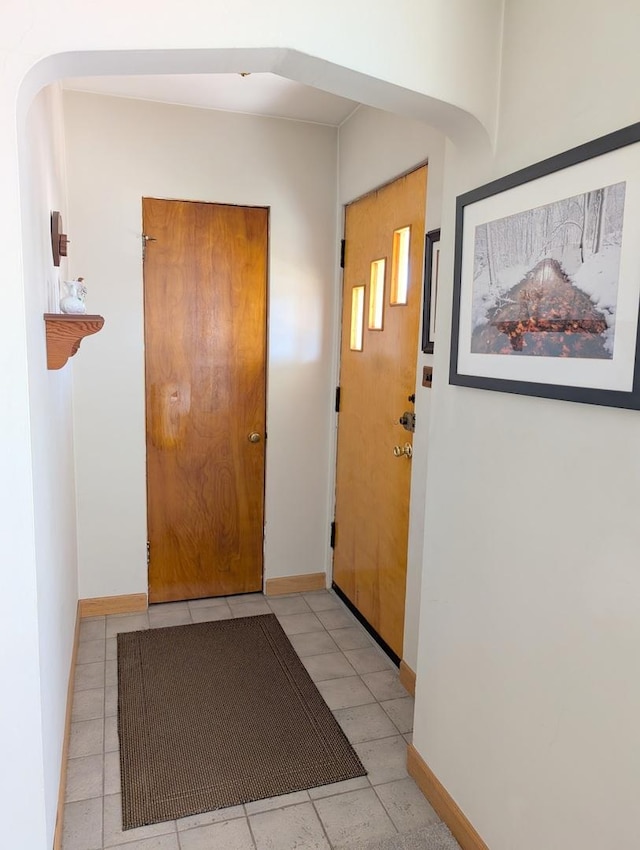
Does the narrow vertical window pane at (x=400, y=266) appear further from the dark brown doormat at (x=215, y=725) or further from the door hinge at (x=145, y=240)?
the dark brown doormat at (x=215, y=725)

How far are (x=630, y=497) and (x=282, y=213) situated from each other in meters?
2.48

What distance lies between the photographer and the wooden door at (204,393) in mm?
3053

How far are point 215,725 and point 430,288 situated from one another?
72.2 inches

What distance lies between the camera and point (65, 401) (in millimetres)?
2521

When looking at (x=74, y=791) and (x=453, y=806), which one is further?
(x=74, y=791)

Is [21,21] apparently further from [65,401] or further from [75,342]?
[65,401]

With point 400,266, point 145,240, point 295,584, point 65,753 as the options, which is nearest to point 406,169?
point 400,266

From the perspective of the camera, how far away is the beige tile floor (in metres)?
1.77

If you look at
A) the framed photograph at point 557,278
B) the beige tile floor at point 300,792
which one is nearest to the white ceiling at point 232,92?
the framed photograph at point 557,278

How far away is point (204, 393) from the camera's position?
319 centimetres

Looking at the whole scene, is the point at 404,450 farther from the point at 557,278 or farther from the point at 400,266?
the point at 557,278

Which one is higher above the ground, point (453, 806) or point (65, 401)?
point (65, 401)

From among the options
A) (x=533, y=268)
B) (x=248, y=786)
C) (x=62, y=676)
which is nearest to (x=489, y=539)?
(x=533, y=268)

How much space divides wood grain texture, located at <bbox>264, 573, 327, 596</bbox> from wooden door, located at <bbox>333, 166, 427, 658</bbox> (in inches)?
7.3
